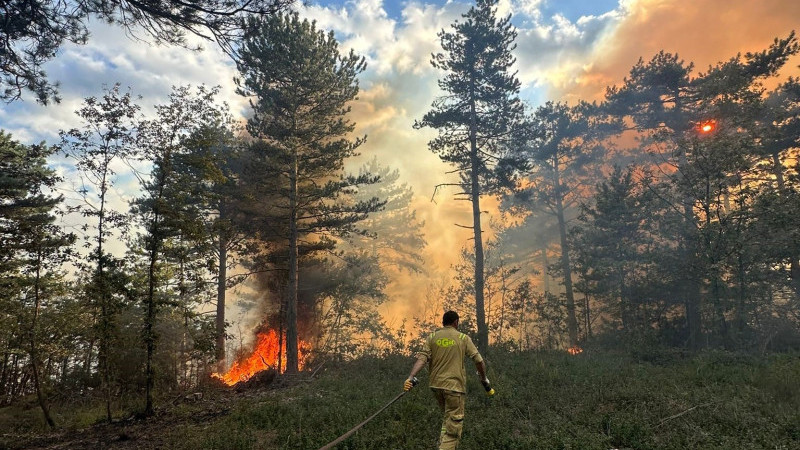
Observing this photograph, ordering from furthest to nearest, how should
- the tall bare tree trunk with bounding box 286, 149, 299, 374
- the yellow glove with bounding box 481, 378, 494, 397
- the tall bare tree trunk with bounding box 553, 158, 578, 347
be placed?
the tall bare tree trunk with bounding box 553, 158, 578, 347
the tall bare tree trunk with bounding box 286, 149, 299, 374
the yellow glove with bounding box 481, 378, 494, 397

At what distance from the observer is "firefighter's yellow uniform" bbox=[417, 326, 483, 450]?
6.56 meters

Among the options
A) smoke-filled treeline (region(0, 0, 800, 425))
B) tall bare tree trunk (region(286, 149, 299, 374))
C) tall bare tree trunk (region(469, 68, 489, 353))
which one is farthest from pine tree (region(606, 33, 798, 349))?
tall bare tree trunk (region(286, 149, 299, 374))

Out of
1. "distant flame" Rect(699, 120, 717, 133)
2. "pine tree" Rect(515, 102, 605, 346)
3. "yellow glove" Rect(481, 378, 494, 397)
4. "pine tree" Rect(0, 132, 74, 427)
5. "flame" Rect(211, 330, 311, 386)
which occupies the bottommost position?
"flame" Rect(211, 330, 311, 386)

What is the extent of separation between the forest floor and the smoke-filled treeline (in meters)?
2.12

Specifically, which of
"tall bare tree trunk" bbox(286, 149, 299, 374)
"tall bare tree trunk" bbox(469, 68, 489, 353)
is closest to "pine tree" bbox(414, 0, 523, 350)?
"tall bare tree trunk" bbox(469, 68, 489, 353)

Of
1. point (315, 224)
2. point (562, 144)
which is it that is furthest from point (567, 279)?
point (315, 224)

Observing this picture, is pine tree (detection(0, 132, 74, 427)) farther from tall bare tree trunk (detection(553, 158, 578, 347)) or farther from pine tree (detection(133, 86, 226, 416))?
tall bare tree trunk (detection(553, 158, 578, 347))

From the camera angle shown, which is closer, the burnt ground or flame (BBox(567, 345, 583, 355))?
the burnt ground

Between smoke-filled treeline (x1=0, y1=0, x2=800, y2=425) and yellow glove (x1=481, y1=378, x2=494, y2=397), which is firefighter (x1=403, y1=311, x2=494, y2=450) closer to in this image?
yellow glove (x1=481, y1=378, x2=494, y2=397)

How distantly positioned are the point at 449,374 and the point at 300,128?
17.0m

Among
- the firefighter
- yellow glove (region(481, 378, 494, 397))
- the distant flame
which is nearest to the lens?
yellow glove (region(481, 378, 494, 397))

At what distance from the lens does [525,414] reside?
9.84 metres

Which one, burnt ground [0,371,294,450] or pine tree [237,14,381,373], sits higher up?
pine tree [237,14,381,373]

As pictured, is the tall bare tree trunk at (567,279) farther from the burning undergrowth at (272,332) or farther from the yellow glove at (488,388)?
the yellow glove at (488,388)
